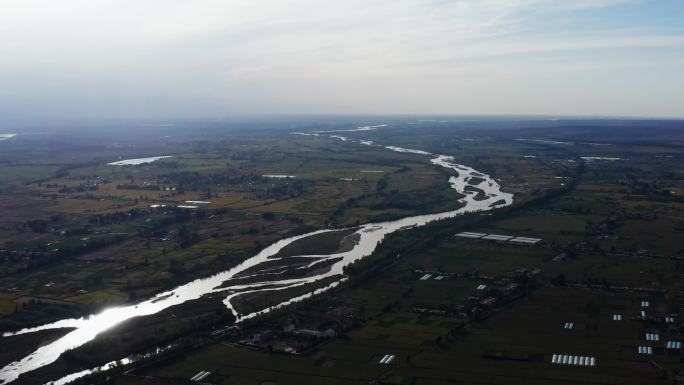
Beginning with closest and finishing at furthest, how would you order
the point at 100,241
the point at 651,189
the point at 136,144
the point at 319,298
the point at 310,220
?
the point at 319,298 < the point at 100,241 < the point at 310,220 < the point at 651,189 < the point at 136,144

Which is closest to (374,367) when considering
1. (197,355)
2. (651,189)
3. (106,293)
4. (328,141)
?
(197,355)

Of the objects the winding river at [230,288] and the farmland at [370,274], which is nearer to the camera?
the farmland at [370,274]

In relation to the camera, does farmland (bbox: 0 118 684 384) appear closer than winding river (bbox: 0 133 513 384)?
Yes

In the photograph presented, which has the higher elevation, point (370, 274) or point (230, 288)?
point (370, 274)

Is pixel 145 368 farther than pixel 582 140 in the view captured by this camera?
No

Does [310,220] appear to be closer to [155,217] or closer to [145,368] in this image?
[155,217]

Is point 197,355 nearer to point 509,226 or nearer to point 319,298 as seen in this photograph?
point 319,298

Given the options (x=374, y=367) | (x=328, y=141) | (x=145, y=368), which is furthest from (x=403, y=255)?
(x=328, y=141)

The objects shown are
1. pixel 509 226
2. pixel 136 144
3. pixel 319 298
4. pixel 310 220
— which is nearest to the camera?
pixel 319 298

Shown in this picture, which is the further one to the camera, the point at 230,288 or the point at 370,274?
the point at 370,274
